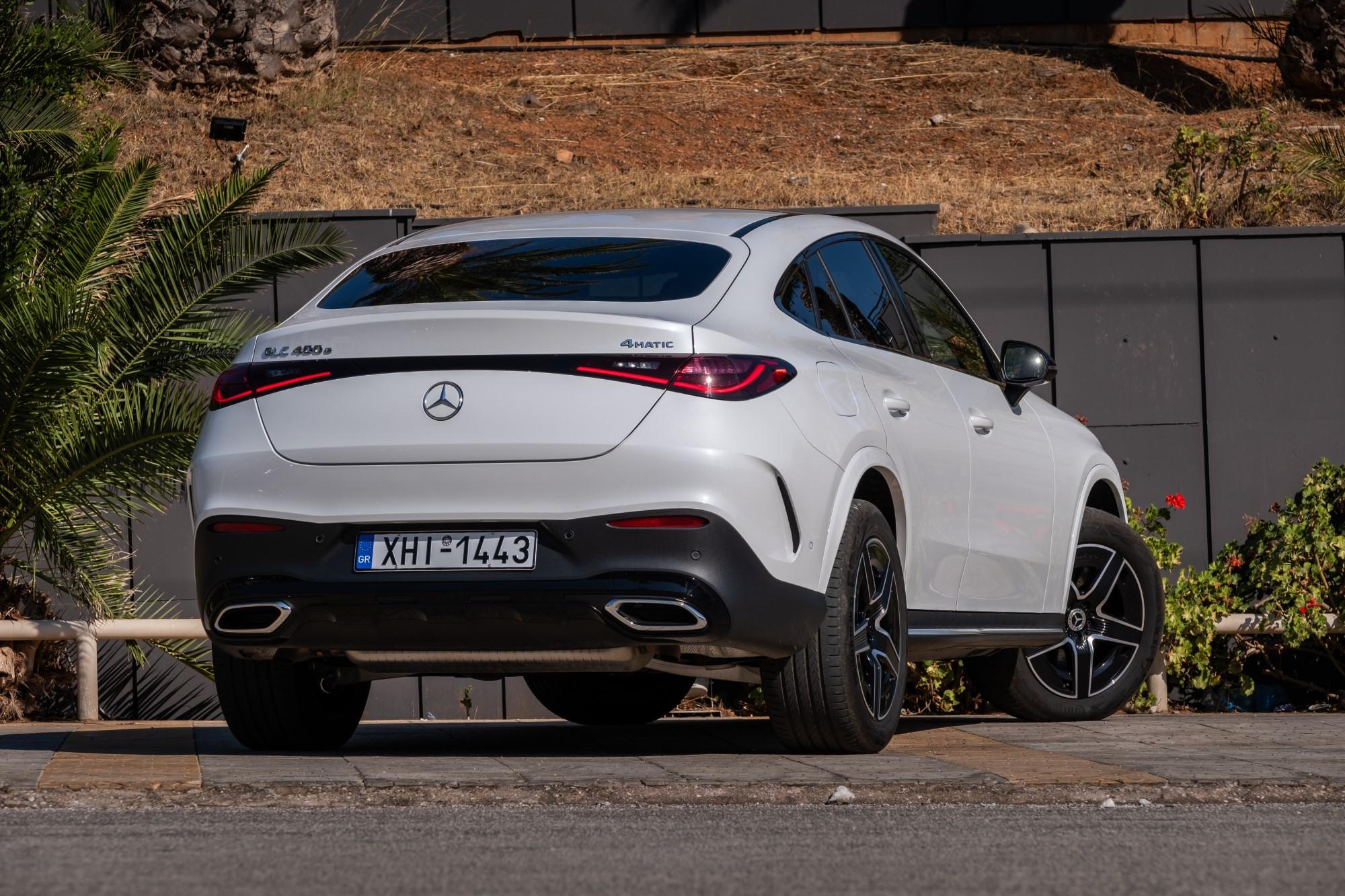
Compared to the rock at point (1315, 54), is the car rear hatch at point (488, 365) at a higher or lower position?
lower

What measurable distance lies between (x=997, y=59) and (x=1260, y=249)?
10.0 m

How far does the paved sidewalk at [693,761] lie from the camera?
4996 mm

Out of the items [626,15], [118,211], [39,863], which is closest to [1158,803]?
[39,863]

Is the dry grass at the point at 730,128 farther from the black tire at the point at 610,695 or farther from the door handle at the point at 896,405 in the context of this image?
the door handle at the point at 896,405

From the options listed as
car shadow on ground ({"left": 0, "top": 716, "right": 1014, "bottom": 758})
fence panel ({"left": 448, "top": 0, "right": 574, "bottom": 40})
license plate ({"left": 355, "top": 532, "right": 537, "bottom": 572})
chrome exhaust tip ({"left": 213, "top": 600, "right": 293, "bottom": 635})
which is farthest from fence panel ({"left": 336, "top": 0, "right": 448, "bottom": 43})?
license plate ({"left": 355, "top": 532, "right": 537, "bottom": 572})

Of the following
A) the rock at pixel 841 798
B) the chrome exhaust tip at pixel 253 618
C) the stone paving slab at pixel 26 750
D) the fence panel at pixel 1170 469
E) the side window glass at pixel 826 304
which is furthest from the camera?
the fence panel at pixel 1170 469

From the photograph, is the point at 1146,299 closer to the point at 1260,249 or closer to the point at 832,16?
the point at 1260,249

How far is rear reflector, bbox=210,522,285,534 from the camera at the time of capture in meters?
5.25

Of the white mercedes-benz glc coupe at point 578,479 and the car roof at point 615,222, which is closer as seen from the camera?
the white mercedes-benz glc coupe at point 578,479

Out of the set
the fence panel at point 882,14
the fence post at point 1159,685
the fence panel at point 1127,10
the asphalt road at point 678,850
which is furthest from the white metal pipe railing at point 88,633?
the fence panel at point 1127,10

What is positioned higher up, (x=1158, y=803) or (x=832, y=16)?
(x=832, y=16)

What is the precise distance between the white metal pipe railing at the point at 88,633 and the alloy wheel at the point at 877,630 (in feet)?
13.0

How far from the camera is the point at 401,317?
17.5 ft

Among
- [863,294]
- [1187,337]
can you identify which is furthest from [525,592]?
[1187,337]
